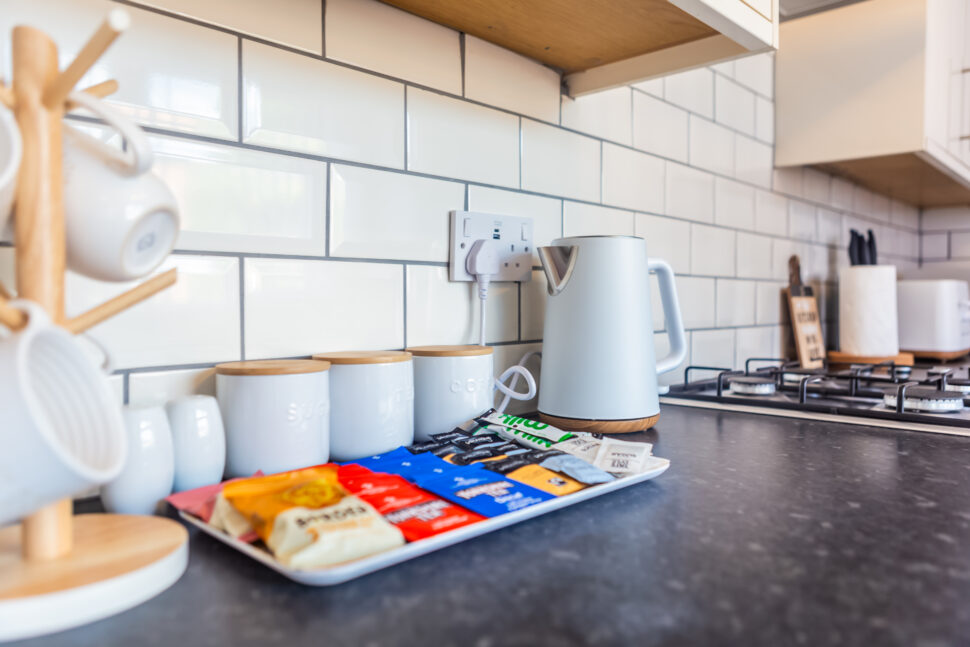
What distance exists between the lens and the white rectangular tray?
1.25ft

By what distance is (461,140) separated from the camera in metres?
0.86

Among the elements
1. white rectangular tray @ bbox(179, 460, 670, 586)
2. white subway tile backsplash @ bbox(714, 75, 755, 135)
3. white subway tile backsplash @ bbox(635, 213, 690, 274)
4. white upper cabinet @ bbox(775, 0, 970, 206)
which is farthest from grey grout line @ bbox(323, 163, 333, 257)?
white upper cabinet @ bbox(775, 0, 970, 206)

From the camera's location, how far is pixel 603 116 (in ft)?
3.57

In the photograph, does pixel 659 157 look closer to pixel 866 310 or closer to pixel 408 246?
pixel 408 246

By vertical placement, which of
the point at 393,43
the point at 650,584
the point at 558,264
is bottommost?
the point at 650,584

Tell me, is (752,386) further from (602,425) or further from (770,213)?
(770,213)

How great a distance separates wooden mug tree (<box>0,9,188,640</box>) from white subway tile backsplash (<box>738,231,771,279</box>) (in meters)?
1.32

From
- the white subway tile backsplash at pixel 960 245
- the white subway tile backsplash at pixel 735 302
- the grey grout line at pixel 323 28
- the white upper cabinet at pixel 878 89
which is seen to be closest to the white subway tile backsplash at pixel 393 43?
the grey grout line at pixel 323 28

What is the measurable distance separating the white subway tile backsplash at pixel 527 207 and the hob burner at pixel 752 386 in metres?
0.39

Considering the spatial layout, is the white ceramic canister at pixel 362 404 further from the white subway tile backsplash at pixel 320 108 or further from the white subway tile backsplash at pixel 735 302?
the white subway tile backsplash at pixel 735 302

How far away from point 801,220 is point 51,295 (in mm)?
1702

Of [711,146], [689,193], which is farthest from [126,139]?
[711,146]

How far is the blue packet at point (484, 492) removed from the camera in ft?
1.61

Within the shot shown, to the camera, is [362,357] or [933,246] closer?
[362,357]
